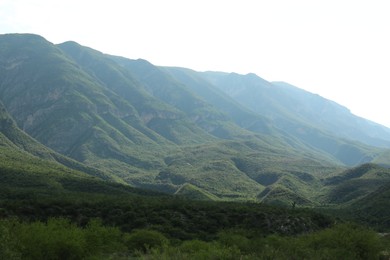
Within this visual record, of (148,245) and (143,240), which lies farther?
(143,240)

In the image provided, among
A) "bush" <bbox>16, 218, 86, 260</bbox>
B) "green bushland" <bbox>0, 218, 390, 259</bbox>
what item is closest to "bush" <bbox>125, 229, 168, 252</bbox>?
"green bushland" <bbox>0, 218, 390, 259</bbox>

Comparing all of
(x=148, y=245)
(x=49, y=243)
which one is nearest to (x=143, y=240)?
(x=148, y=245)

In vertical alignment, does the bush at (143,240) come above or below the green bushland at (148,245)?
below

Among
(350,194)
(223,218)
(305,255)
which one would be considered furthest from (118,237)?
(350,194)

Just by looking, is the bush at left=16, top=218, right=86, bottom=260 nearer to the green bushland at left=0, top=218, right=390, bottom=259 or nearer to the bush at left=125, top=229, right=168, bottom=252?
the green bushland at left=0, top=218, right=390, bottom=259

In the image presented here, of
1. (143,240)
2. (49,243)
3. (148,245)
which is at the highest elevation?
(49,243)

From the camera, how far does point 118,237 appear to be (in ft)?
216

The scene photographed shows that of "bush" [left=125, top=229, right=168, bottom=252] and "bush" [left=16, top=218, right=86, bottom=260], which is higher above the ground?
"bush" [left=16, top=218, right=86, bottom=260]

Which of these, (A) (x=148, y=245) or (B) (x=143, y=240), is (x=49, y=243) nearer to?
(A) (x=148, y=245)

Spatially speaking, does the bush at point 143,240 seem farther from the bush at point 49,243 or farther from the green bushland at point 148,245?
the bush at point 49,243

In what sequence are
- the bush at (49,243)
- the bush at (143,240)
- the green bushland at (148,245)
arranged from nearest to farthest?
1. the bush at (49,243)
2. the green bushland at (148,245)
3. the bush at (143,240)

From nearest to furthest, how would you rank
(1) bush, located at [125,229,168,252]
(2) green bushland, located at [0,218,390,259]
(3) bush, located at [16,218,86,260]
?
1. (3) bush, located at [16,218,86,260]
2. (2) green bushland, located at [0,218,390,259]
3. (1) bush, located at [125,229,168,252]

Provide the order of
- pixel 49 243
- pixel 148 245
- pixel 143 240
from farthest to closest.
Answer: pixel 143 240
pixel 148 245
pixel 49 243

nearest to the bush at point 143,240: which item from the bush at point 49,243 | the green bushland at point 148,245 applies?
the green bushland at point 148,245
